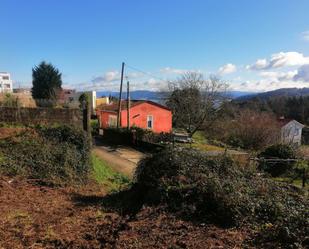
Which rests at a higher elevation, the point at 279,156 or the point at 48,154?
the point at 48,154

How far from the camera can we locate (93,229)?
4730 millimetres

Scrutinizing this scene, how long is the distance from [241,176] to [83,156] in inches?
243

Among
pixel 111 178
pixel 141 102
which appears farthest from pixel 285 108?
pixel 111 178

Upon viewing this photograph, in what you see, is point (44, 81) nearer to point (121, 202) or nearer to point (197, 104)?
point (197, 104)

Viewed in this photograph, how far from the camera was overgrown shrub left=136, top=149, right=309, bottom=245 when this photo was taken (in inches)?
186

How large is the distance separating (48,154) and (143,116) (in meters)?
27.1

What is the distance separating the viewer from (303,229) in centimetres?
402

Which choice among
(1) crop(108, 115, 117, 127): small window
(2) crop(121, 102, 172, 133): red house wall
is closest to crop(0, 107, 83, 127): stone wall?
(2) crop(121, 102, 172, 133): red house wall

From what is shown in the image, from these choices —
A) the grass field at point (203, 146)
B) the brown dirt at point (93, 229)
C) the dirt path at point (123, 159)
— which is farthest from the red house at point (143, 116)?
the brown dirt at point (93, 229)

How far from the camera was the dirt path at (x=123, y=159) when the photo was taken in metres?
15.8

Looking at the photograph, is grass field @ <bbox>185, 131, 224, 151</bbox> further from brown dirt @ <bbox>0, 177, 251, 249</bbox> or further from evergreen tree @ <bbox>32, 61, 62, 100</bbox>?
evergreen tree @ <bbox>32, 61, 62, 100</bbox>

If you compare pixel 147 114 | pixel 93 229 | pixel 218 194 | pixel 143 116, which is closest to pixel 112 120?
pixel 143 116

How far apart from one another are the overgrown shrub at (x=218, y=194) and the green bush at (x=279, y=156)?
10223 millimetres

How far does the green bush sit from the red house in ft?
61.9
